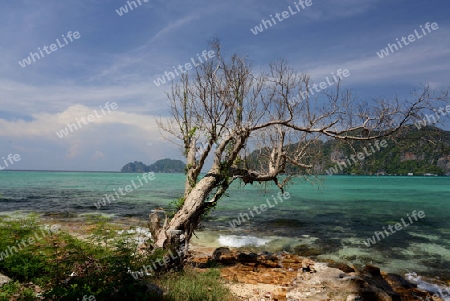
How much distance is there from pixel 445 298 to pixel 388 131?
6288 mm

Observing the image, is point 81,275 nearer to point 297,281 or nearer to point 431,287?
point 297,281

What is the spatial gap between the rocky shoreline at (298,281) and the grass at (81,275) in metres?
1.25

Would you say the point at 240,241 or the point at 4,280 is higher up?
the point at 4,280

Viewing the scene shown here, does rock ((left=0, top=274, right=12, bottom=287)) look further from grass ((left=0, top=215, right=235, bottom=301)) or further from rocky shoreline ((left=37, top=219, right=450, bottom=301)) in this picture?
rocky shoreline ((left=37, top=219, right=450, bottom=301))

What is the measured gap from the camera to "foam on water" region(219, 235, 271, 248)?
17.7 metres

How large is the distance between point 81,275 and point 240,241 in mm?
12486

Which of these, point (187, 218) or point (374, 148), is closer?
point (187, 218)

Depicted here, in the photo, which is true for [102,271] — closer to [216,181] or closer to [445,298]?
[216,181]

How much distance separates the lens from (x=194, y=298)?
6891mm

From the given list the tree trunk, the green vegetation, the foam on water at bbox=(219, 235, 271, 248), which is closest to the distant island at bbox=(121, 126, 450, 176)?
the green vegetation

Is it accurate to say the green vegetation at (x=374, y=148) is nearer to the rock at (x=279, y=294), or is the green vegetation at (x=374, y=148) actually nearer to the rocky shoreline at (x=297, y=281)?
the rocky shoreline at (x=297, y=281)

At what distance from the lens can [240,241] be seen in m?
18.4

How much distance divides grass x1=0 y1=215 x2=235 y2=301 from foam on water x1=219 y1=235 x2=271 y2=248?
8491 mm

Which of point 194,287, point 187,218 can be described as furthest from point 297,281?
point 187,218
